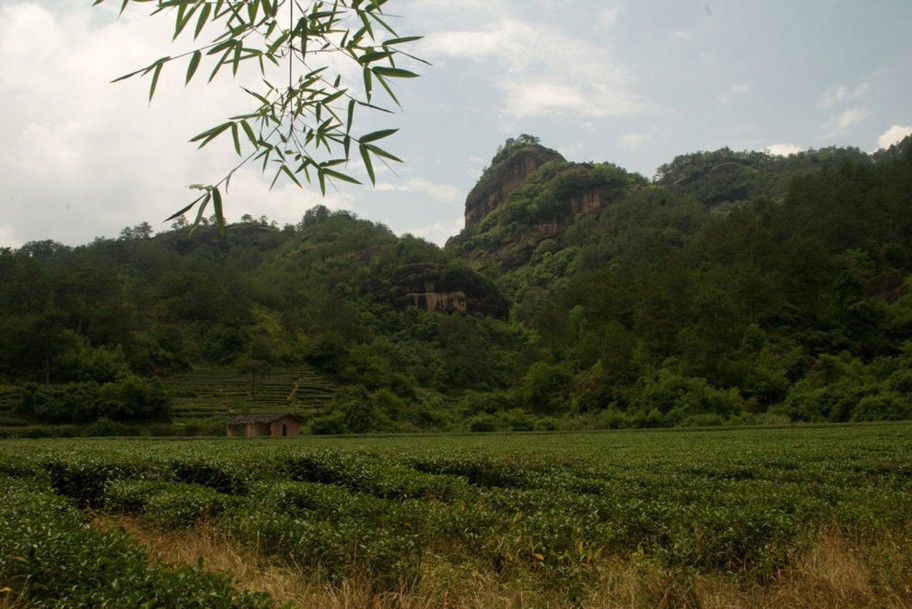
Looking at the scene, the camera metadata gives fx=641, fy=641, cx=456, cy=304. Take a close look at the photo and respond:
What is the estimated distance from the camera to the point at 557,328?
64125mm

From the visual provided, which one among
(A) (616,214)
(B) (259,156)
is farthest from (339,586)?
(A) (616,214)

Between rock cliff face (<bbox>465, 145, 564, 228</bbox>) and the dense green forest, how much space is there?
59.6 m

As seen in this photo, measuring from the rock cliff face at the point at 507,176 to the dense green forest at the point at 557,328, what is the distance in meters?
59.6

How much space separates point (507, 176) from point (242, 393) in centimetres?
12260

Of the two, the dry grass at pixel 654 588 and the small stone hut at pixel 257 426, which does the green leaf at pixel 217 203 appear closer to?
the dry grass at pixel 654 588

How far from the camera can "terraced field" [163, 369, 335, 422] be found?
155 ft

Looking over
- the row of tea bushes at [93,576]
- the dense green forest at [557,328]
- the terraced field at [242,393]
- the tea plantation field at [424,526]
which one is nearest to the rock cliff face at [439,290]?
the dense green forest at [557,328]

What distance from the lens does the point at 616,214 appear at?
10238 centimetres

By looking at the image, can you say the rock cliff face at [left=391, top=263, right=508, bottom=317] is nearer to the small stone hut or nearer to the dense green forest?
the dense green forest

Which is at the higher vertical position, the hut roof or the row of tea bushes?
the row of tea bushes

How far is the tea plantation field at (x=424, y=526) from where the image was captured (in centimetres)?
479

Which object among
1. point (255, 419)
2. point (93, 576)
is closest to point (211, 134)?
point (93, 576)

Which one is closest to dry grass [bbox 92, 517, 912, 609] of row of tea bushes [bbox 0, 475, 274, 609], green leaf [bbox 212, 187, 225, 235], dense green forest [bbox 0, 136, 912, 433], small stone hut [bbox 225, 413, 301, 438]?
row of tea bushes [bbox 0, 475, 274, 609]

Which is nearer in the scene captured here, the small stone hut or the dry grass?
the dry grass
